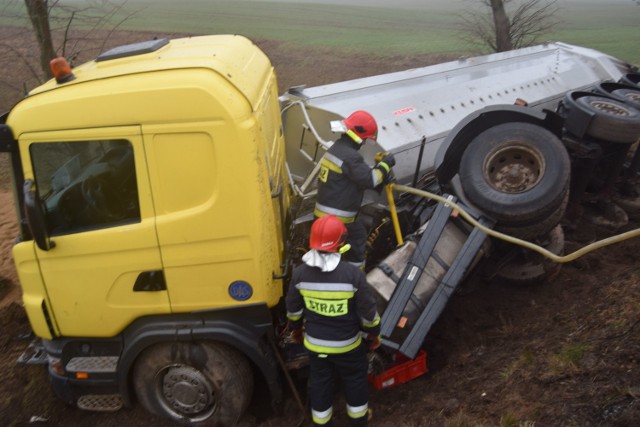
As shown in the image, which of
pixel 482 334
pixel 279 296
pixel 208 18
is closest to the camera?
pixel 279 296

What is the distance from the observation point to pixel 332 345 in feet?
12.6

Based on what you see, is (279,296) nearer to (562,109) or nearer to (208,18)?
(562,109)

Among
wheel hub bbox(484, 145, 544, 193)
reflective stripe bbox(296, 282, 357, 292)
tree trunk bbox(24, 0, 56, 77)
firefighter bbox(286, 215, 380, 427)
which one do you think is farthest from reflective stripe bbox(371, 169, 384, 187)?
tree trunk bbox(24, 0, 56, 77)

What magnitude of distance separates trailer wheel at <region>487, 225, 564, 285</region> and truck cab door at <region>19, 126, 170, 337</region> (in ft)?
10.8

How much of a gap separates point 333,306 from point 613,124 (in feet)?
11.0

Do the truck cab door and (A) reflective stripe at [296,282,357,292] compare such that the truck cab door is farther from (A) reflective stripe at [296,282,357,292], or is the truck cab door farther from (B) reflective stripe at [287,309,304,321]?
(A) reflective stripe at [296,282,357,292]

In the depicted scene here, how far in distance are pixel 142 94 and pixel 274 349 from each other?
2.07 meters

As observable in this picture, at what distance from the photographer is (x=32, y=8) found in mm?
9195

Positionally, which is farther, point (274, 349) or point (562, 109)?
point (562, 109)

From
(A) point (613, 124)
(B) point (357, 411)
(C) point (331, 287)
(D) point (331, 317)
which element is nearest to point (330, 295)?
(C) point (331, 287)

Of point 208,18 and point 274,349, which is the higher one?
point 274,349

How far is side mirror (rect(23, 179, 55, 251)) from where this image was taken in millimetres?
3518

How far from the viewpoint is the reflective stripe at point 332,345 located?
3.85 m

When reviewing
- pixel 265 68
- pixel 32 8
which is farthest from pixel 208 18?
pixel 265 68
